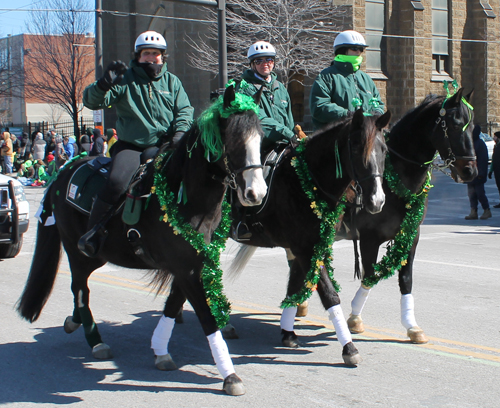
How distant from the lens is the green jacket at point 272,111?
20.7ft

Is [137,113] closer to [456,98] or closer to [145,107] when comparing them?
[145,107]

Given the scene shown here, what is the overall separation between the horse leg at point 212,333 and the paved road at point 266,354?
11 centimetres

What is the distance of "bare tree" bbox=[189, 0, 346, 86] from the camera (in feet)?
96.6

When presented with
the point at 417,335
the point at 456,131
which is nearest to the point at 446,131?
the point at 456,131

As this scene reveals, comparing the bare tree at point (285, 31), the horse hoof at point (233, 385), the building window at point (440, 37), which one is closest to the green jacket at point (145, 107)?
the horse hoof at point (233, 385)

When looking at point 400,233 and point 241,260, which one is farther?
point 241,260

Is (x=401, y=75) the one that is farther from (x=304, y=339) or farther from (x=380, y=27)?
(x=304, y=339)

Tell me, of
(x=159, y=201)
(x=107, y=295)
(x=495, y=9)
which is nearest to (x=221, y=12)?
(x=107, y=295)

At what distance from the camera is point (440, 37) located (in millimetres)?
36594

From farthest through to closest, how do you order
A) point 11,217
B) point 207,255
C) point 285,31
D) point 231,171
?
point 285,31, point 11,217, point 207,255, point 231,171

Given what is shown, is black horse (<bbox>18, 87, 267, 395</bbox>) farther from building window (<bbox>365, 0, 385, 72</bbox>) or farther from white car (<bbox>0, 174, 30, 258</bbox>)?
building window (<bbox>365, 0, 385, 72</bbox>)

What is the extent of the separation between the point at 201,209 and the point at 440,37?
1378 inches

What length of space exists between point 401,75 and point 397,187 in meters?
29.9

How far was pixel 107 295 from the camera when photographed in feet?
26.1
